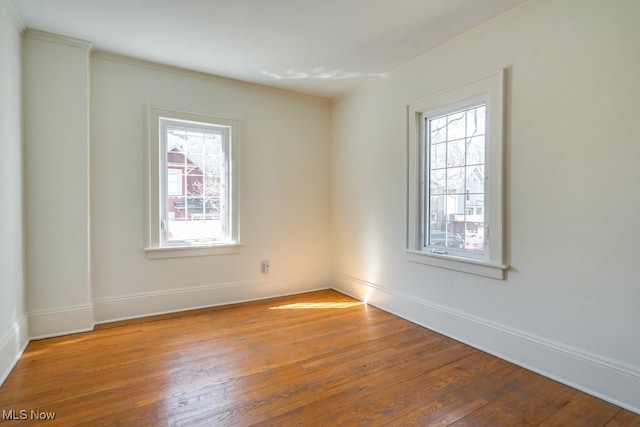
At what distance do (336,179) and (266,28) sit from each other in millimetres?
2160

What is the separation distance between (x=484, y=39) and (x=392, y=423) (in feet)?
9.22

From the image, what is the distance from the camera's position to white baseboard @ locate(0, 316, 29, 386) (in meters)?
2.20

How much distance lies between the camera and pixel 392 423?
5.78 ft

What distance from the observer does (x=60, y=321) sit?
9.57 feet

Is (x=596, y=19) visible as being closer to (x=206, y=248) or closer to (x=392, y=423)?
(x=392, y=423)

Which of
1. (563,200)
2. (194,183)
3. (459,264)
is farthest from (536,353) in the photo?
(194,183)

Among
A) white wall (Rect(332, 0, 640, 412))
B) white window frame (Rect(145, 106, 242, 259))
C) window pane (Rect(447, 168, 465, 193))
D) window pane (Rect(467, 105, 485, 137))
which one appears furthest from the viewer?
white window frame (Rect(145, 106, 242, 259))

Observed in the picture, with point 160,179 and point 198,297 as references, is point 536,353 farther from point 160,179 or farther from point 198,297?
point 160,179

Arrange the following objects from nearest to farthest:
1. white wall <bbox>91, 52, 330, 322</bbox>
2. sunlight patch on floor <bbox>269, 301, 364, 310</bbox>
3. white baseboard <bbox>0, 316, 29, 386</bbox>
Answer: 1. white baseboard <bbox>0, 316, 29, 386</bbox>
2. white wall <bbox>91, 52, 330, 322</bbox>
3. sunlight patch on floor <bbox>269, 301, 364, 310</bbox>

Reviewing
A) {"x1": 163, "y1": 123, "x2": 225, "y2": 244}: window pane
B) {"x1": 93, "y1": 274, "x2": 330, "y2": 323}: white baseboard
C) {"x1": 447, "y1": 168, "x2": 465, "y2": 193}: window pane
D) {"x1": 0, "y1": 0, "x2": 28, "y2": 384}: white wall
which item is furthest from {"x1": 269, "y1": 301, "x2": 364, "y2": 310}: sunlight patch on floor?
{"x1": 0, "y1": 0, "x2": 28, "y2": 384}: white wall

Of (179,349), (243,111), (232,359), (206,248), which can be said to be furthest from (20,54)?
(232,359)

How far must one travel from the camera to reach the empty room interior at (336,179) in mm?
2043

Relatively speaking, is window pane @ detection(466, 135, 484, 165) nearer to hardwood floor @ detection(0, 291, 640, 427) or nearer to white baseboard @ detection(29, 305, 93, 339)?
hardwood floor @ detection(0, 291, 640, 427)

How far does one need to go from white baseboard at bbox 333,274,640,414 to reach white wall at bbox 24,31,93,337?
306 cm
